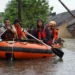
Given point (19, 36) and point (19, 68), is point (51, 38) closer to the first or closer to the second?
point (19, 36)

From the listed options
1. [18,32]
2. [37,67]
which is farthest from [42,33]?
[37,67]

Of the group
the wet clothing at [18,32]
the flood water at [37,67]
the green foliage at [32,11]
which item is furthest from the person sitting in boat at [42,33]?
the green foliage at [32,11]

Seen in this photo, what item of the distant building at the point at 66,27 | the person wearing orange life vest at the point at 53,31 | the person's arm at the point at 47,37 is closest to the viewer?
the person's arm at the point at 47,37

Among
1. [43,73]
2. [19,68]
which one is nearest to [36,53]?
[19,68]

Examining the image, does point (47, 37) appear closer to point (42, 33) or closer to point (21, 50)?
point (42, 33)

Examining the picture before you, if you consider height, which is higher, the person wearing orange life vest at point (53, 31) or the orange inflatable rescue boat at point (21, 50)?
the person wearing orange life vest at point (53, 31)

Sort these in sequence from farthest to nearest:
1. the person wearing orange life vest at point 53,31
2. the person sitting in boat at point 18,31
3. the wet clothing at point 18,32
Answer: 1. the person wearing orange life vest at point 53,31
2. the wet clothing at point 18,32
3. the person sitting in boat at point 18,31

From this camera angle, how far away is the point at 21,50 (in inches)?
546

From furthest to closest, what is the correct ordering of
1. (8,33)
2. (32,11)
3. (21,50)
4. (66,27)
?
(66,27) < (32,11) < (8,33) < (21,50)

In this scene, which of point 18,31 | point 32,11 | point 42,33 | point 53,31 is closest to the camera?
point 18,31

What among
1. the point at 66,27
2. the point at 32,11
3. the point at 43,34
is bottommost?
the point at 66,27

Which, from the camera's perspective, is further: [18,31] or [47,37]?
[47,37]

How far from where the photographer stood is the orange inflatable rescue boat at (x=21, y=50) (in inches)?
540

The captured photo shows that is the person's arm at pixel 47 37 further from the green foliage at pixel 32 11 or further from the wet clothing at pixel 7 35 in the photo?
the green foliage at pixel 32 11
